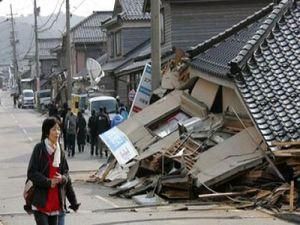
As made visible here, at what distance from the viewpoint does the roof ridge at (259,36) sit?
49.9ft

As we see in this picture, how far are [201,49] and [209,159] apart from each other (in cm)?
575

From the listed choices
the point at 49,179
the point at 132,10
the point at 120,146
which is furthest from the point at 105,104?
the point at 49,179

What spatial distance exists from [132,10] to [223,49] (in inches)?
1158

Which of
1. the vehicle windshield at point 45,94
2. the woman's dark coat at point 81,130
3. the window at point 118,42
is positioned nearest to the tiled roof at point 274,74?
the woman's dark coat at point 81,130

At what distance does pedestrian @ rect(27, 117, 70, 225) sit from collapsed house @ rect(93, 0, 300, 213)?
5873 millimetres

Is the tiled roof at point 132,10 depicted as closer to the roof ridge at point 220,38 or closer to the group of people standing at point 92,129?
the group of people standing at point 92,129

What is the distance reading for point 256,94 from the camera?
14742 mm

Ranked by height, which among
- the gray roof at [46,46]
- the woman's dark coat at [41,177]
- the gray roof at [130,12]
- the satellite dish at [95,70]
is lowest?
the gray roof at [46,46]

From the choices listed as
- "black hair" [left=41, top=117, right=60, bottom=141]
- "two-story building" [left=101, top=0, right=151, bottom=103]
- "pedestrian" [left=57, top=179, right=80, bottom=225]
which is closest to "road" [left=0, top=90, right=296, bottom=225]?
"pedestrian" [left=57, top=179, right=80, bottom=225]

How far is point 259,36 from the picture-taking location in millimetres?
16250

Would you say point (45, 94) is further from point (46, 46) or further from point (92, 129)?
point (92, 129)

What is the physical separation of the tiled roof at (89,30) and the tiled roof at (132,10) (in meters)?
20.1

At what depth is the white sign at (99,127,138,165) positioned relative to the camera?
57.9ft

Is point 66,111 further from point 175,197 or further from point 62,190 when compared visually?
point 62,190
